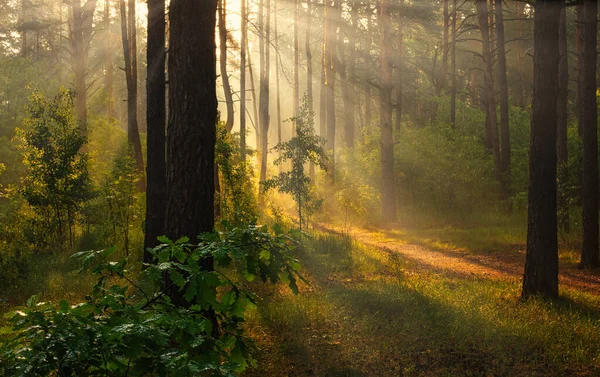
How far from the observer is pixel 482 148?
2269 cm

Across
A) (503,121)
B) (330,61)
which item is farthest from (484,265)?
(330,61)

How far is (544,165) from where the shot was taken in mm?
8250

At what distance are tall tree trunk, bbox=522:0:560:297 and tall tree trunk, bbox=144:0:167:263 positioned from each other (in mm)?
6417

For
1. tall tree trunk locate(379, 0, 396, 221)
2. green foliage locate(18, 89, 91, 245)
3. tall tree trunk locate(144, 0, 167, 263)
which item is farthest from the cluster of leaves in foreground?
tall tree trunk locate(379, 0, 396, 221)

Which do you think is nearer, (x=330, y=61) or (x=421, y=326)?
(x=421, y=326)

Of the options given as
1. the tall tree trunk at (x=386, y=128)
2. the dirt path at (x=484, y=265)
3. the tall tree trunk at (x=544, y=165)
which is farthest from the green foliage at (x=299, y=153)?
the tall tree trunk at (x=544, y=165)

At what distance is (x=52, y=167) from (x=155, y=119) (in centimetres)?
396

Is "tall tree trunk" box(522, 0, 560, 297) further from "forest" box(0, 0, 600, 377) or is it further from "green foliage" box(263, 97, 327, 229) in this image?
"green foliage" box(263, 97, 327, 229)

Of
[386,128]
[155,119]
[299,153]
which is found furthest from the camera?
[386,128]

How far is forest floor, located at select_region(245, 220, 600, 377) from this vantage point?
581 centimetres

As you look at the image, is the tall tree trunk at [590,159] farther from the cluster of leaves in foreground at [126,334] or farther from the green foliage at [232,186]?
the cluster of leaves in foreground at [126,334]

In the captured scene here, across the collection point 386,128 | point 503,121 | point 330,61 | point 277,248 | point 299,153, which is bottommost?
point 277,248

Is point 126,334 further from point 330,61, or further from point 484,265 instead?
point 330,61

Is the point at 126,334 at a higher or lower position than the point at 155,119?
lower
